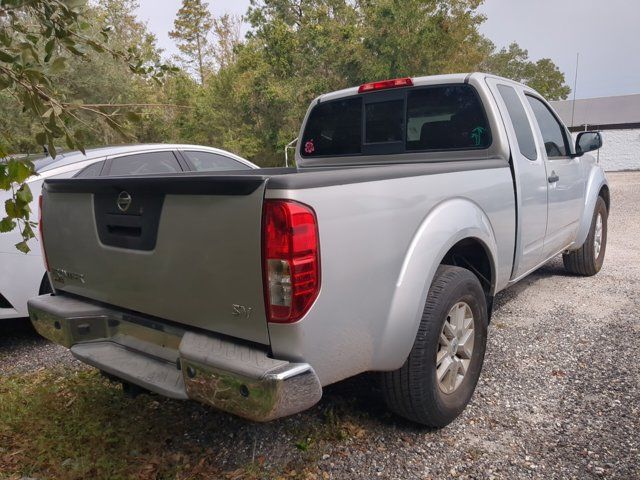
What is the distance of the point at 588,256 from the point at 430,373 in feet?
12.4

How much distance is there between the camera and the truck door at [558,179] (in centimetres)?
411

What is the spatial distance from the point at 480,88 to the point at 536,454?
7.82ft

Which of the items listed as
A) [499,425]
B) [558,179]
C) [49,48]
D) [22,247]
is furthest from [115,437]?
[558,179]

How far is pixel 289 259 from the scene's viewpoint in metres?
1.84

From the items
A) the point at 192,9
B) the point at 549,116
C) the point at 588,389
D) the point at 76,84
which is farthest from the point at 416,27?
the point at 192,9

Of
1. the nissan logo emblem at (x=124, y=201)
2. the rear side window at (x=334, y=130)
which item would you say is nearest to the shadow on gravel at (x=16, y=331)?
the nissan logo emblem at (x=124, y=201)

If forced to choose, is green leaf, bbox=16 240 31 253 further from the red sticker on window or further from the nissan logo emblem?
the red sticker on window

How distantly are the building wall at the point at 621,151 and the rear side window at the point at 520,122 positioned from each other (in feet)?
90.8

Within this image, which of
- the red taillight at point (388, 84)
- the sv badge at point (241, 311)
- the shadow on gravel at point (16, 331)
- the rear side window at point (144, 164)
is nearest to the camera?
the sv badge at point (241, 311)

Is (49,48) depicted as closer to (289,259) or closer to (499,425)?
(289,259)

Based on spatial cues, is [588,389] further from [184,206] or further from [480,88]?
[184,206]

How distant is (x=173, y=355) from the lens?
2279 millimetres

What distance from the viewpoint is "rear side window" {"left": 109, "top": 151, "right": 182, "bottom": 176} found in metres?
4.70

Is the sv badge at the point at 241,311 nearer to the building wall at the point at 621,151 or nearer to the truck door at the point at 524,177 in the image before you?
the truck door at the point at 524,177
